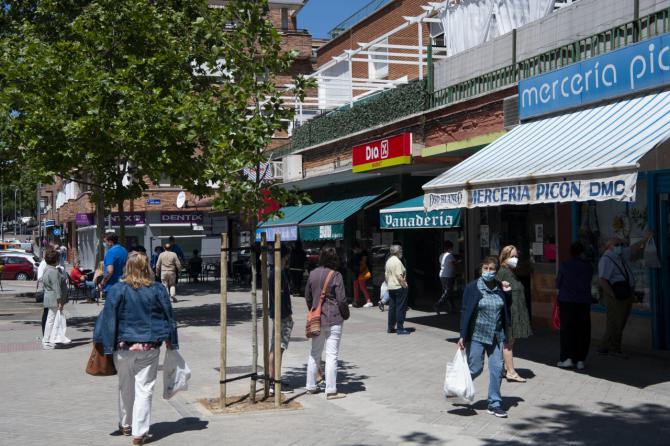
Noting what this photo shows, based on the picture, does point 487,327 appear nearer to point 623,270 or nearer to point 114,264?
point 623,270

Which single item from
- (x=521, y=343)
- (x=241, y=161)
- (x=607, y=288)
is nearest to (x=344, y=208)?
(x=521, y=343)

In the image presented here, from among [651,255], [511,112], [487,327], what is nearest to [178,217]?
[511,112]

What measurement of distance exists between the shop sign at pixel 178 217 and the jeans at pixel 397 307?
3061cm

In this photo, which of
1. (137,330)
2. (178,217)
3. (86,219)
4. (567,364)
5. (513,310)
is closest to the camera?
(137,330)

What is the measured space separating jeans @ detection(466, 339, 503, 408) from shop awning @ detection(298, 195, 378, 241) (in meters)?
12.2

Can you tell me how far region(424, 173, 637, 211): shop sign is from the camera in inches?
349

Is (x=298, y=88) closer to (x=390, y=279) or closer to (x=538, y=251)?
(x=390, y=279)

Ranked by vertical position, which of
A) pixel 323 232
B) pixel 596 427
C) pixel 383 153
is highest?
pixel 383 153

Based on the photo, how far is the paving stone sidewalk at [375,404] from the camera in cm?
720

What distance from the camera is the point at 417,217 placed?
16531 mm

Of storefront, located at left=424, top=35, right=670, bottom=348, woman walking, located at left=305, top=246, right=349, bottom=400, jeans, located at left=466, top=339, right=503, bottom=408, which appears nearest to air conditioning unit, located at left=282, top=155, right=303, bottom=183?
storefront, located at left=424, top=35, right=670, bottom=348

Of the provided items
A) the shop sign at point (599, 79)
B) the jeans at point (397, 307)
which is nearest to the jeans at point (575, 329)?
the shop sign at point (599, 79)

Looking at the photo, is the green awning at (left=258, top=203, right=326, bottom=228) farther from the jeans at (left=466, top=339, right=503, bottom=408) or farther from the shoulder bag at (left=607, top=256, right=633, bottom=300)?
the jeans at (left=466, top=339, right=503, bottom=408)

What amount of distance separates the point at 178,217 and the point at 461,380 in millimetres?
37881
